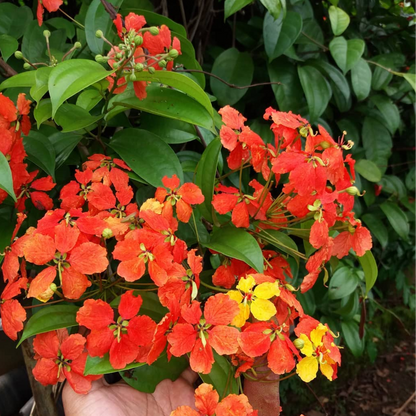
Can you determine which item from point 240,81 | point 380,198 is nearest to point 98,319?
point 240,81

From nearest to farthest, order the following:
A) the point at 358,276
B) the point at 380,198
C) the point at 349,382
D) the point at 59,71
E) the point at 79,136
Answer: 1. the point at 59,71
2. the point at 79,136
3. the point at 358,276
4. the point at 380,198
5. the point at 349,382

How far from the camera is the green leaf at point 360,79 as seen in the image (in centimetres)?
110

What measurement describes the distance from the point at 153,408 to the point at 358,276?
814 millimetres

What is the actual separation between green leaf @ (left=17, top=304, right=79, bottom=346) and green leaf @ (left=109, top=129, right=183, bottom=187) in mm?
213

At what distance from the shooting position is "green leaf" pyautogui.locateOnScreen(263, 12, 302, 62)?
0.96 metres

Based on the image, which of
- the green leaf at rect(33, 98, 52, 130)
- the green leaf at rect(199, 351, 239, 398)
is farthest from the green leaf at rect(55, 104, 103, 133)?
the green leaf at rect(199, 351, 239, 398)

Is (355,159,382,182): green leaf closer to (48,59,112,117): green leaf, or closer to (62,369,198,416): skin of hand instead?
(62,369,198,416): skin of hand

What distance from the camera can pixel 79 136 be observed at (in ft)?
2.10

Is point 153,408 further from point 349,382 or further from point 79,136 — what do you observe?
point 349,382

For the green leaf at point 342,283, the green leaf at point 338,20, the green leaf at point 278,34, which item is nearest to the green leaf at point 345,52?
the green leaf at point 338,20

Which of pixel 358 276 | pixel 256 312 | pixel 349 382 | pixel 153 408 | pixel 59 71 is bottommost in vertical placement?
pixel 349 382

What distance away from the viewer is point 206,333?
18.9 inches

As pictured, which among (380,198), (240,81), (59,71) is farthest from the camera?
(380,198)

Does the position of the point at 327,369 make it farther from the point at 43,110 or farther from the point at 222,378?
the point at 43,110
